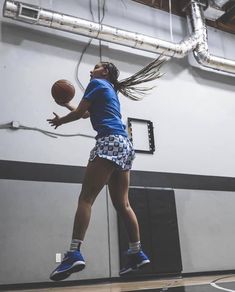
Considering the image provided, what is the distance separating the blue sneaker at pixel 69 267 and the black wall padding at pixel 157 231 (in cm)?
219

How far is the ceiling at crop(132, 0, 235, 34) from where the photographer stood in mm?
6195

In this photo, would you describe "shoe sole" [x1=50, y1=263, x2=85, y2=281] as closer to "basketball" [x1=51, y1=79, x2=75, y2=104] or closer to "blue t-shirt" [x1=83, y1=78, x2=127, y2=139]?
"blue t-shirt" [x1=83, y1=78, x2=127, y2=139]

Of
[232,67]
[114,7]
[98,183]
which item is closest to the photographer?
[98,183]

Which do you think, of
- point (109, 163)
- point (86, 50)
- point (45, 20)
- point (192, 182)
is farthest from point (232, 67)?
point (109, 163)

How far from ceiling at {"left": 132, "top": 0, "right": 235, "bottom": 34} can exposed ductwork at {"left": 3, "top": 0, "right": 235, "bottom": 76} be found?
0.76ft

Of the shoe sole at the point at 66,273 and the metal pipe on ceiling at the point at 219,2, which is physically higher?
the metal pipe on ceiling at the point at 219,2

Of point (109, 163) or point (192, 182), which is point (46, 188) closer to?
point (109, 163)

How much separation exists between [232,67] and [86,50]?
2632 millimetres

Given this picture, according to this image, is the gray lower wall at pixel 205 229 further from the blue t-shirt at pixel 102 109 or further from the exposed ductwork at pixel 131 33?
the blue t-shirt at pixel 102 109

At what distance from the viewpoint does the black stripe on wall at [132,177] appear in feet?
13.7

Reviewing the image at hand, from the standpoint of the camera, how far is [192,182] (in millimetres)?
5305

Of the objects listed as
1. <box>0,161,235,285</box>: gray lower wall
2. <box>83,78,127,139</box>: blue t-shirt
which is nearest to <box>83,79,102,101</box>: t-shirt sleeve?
<box>83,78,127,139</box>: blue t-shirt

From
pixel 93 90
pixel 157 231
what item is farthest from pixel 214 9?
pixel 93 90

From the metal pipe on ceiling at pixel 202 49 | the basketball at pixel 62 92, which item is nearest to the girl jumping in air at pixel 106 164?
the basketball at pixel 62 92
